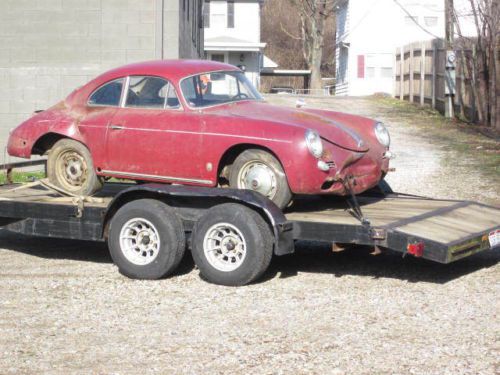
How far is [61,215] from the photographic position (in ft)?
28.6

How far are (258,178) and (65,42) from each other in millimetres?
10765

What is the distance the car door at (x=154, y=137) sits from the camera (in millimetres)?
8453

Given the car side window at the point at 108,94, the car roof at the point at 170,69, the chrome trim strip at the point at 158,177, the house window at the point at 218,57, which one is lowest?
the chrome trim strip at the point at 158,177

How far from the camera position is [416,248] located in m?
7.34

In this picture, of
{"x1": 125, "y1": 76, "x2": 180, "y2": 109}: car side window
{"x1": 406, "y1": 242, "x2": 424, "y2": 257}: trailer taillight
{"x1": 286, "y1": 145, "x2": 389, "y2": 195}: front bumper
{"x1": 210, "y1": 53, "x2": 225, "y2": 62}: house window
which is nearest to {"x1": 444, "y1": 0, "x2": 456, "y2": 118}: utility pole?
{"x1": 286, "y1": 145, "x2": 389, "y2": 195}: front bumper

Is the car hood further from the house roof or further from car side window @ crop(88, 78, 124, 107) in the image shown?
the house roof

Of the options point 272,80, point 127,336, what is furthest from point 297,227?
point 272,80

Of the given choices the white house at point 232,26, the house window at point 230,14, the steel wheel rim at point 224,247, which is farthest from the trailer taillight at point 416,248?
the house window at point 230,14

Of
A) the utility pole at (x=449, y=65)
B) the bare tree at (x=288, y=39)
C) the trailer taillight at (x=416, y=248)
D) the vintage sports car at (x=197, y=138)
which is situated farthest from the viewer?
the bare tree at (x=288, y=39)

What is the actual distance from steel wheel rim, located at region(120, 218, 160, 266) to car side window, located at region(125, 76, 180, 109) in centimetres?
125

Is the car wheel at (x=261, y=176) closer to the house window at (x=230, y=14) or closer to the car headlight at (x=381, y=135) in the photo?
the car headlight at (x=381, y=135)

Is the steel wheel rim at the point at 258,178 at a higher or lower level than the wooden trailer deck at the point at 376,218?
higher

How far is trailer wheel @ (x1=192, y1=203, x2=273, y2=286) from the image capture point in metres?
7.74

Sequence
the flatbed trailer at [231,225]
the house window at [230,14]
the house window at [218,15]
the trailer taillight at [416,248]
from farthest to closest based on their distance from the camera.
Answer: the house window at [230,14] → the house window at [218,15] → the flatbed trailer at [231,225] → the trailer taillight at [416,248]
